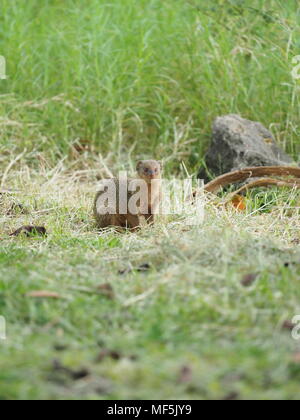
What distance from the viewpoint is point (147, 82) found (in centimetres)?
618

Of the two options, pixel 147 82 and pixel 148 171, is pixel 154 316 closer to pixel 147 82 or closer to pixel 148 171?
pixel 148 171

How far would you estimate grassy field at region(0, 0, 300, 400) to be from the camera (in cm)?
227

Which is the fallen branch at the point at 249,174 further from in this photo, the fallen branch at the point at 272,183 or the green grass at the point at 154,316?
the green grass at the point at 154,316

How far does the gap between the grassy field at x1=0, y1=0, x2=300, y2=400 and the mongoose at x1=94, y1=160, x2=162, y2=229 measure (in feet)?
0.49

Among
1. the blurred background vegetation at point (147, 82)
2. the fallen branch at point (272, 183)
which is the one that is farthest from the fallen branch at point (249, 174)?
the blurred background vegetation at point (147, 82)

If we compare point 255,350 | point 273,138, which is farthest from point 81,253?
point 273,138

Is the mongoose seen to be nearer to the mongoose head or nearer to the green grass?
the mongoose head

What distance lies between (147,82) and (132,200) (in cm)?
208

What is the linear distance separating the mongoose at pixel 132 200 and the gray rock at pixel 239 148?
1001 millimetres

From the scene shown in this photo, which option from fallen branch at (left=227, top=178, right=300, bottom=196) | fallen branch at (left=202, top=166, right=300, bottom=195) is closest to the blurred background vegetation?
fallen branch at (left=202, top=166, right=300, bottom=195)

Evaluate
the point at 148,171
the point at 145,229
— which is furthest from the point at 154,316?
the point at 148,171

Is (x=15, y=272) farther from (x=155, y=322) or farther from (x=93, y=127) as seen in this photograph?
(x=93, y=127)

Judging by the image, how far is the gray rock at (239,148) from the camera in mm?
5273

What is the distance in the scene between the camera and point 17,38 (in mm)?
6328
